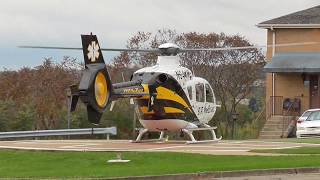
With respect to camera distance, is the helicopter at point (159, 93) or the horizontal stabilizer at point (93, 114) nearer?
the horizontal stabilizer at point (93, 114)

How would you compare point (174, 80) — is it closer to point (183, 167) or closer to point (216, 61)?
point (183, 167)

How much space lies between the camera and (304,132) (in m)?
35.9

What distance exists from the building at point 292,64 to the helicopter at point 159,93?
13467mm

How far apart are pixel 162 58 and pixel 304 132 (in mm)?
9293

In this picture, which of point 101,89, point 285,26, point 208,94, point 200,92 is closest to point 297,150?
point 101,89

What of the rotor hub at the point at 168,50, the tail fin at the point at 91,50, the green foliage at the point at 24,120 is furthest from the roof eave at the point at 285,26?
the tail fin at the point at 91,50

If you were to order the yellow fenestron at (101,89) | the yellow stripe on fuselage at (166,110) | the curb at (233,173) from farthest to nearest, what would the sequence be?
the yellow stripe on fuselage at (166,110) < the yellow fenestron at (101,89) < the curb at (233,173)

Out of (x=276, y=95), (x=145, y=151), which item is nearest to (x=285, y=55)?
(x=276, y=95)

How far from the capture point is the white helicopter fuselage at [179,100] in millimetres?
28875

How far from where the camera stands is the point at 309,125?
117 feet

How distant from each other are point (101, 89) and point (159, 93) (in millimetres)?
4321

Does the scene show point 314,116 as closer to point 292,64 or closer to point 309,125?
point 309,125

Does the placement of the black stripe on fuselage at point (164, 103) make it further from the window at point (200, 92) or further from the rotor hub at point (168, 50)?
the rotor hub at point (168, 50)

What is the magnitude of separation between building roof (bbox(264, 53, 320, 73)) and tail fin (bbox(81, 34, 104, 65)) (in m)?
20.0
